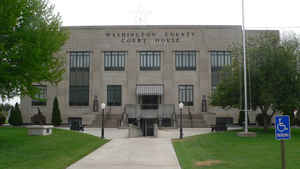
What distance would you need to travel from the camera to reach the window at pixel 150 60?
45656 mm

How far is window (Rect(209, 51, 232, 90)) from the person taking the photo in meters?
45.3

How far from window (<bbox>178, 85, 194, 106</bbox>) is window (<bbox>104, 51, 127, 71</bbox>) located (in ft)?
28.5

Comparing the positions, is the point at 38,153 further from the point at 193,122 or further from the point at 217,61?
the point at 217,61

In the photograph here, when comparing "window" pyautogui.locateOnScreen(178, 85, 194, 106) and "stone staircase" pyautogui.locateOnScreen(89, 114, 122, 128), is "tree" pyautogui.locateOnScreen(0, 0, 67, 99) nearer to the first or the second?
"stone staircase" pyautogui.locateOnScreen(89, 114, 122, 128)

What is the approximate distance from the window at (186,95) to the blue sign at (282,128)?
121 feet

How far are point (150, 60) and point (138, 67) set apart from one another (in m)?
1.94

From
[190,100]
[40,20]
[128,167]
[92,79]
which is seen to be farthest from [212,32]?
[128,167]

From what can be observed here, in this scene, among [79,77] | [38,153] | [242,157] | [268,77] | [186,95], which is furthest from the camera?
[79,77]

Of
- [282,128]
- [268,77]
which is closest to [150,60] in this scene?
[268,77]

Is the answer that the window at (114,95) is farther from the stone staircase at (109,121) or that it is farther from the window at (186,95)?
the window at (186,95)

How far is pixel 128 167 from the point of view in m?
12.0

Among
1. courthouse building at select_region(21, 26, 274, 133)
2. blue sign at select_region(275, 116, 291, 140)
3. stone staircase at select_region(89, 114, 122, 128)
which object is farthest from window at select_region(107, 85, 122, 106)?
blue sign at select_region(275, 116, 291, 140)

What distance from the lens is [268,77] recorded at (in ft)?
84.9

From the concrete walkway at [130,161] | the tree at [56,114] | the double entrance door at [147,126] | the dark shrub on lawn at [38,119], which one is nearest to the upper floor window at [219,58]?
the double entrance door at [147,126]
